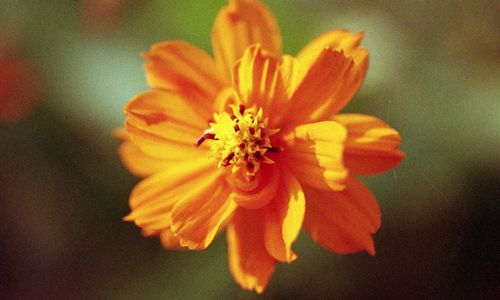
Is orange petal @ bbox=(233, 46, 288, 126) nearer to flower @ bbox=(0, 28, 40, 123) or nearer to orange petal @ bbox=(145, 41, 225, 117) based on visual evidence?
orange petal @ bbox=(145, 41, 225, 117)

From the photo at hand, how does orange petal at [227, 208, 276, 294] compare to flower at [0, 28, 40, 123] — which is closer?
orange petal at [227, 208, 276, 294]

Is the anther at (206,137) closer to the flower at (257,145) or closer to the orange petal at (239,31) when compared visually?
the flower at (257,145)

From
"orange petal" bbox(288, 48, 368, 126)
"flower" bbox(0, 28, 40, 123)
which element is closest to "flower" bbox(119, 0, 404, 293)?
"orange petal" bbox(288, 48, 368, 126)

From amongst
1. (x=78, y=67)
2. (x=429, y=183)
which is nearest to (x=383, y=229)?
(x=429, y=183)

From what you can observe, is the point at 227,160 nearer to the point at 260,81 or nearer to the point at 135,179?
the point at 260,81

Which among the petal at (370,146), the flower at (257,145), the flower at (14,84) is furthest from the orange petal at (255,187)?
the flower at (14,84)

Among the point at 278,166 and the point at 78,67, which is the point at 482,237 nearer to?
the point at 278,166
